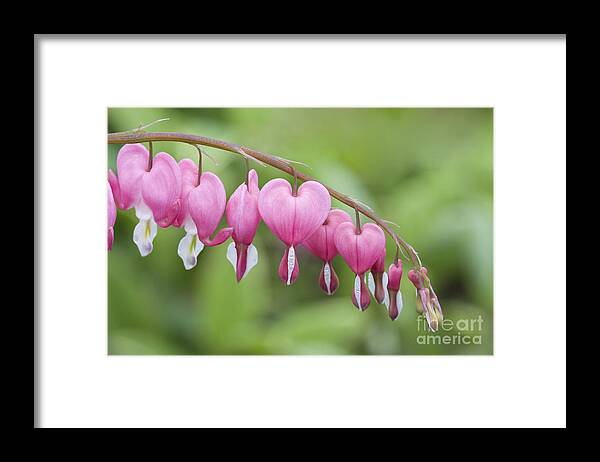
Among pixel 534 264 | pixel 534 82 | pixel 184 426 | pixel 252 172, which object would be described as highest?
pixel 534 82

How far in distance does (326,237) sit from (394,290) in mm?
235

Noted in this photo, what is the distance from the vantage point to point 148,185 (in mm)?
2514

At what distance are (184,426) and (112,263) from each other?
0.46 m

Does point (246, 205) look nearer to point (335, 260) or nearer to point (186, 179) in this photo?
point (186, 179)

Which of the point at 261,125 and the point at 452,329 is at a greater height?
the point at 261,125

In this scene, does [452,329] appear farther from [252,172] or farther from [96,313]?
[96,313]

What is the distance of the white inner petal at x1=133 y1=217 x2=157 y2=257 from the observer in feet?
8.43

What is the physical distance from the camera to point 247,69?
102 inches

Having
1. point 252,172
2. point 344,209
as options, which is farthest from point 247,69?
point 344,209

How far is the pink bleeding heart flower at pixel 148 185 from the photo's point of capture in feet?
8.24

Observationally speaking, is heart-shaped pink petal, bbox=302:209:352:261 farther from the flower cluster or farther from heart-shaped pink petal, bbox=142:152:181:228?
heart-shaped pink petal, bbox=142:152:181:228

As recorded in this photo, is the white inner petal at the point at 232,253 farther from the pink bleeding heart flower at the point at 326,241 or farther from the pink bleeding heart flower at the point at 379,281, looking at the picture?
the pink bleeding heart flower at the point at 379,281

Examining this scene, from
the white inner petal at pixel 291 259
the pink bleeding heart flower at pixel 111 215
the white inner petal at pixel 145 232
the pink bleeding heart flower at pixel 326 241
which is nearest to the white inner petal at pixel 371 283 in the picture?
the pink bleeding heart flower at pixel 326 241

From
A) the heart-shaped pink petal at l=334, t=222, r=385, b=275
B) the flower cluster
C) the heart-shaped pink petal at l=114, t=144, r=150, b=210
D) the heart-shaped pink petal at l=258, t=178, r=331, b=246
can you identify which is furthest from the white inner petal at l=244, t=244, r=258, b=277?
the heart-shaped pink petal at l=114, t=144, r=150, b=210
